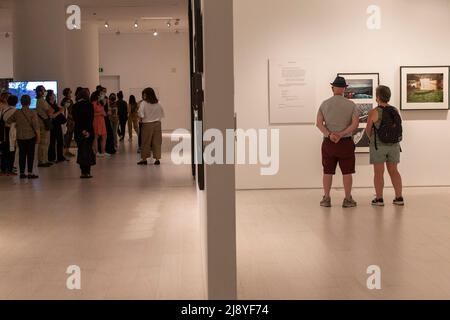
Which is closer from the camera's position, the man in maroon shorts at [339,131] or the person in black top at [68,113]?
the man in maroon shorts at [339,131]

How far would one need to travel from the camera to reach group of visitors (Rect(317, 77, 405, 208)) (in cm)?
1096

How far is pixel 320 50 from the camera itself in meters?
13.6

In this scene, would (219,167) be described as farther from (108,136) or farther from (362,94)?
(108,136)

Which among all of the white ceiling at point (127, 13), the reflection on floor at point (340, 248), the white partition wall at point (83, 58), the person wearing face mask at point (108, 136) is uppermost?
the white ceiling at point (127, 13)

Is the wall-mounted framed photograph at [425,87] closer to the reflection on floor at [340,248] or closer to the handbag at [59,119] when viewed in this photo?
the reflection on floor at [340,248]

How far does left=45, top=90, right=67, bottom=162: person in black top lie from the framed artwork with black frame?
785 cm

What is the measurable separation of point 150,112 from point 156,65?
18.6 m

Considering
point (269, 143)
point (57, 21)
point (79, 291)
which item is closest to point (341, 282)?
point (79, 291)

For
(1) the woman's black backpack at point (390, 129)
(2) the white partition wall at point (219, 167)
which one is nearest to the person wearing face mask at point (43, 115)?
(1) the woman's black backpack at point (390, 129)

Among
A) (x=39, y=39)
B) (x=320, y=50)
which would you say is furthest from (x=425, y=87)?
(x=39, y=39)

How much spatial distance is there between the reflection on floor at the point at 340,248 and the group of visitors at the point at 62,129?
184 inches

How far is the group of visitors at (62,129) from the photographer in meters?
15.1

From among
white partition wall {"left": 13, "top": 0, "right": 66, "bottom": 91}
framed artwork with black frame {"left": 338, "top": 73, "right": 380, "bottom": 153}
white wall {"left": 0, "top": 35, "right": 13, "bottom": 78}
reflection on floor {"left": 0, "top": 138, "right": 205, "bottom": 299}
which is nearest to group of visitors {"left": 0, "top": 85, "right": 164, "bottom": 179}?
reflection on floor {"left": 0, "top": 138, "right": 205, "bottom": 299}

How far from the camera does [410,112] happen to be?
45.3 ft
